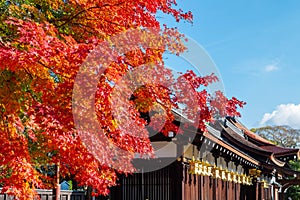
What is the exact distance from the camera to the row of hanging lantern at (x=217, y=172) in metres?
11.6

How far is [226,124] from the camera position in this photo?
21812 mm

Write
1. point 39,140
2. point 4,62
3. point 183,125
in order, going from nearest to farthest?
1. point 4,62
2. point 39,140
3. point 183,125

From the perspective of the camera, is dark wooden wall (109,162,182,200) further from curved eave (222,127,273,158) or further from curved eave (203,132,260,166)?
curved eave (222,127,273,158)

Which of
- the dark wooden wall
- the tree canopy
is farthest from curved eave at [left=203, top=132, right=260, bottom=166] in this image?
the tree canopy

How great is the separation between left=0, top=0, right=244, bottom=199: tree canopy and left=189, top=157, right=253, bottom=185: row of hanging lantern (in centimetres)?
285

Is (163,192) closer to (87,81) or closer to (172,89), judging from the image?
(172,89)

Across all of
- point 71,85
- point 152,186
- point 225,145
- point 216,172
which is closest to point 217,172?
point 216,172

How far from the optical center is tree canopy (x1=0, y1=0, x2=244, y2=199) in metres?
5.77

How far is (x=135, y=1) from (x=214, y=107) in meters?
2.61

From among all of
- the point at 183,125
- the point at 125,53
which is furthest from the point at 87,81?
the point at 183,125

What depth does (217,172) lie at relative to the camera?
13984 millimetres

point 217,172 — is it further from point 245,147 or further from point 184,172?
point 245,147

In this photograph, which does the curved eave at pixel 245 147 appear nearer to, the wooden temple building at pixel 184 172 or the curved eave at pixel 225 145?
the curved eave at pixel 225 145

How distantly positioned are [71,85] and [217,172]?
932 centimetres
